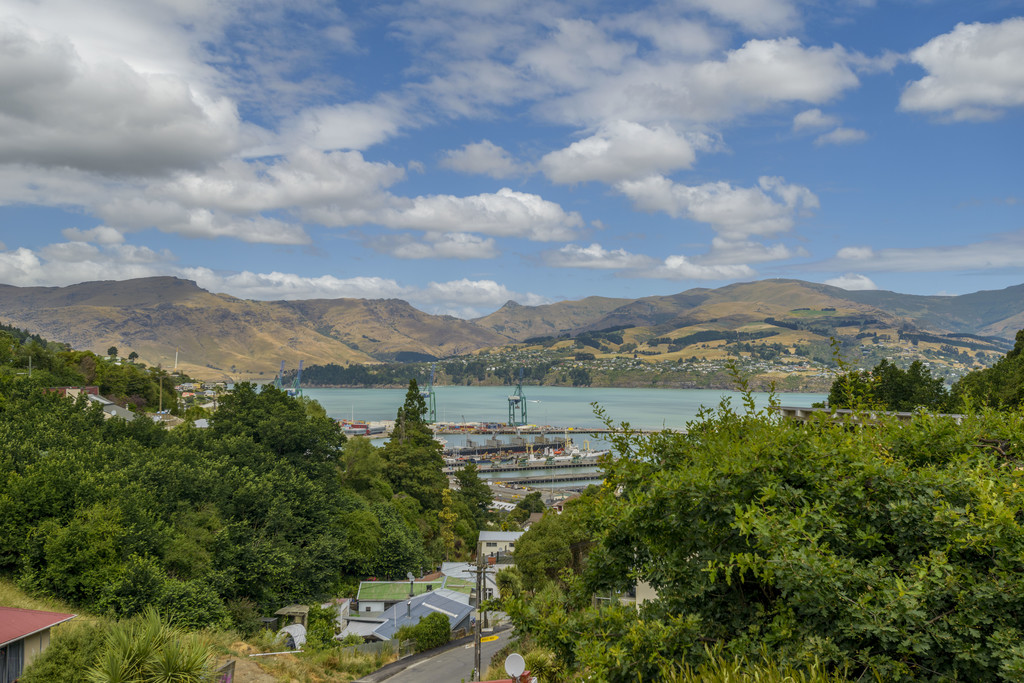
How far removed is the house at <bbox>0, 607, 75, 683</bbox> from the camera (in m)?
6.56

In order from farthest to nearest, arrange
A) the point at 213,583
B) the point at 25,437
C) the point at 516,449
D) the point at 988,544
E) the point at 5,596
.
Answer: the point at 516,449, the point at 25,437, the point at 213,583, the point at 5,596, the point at 988,544

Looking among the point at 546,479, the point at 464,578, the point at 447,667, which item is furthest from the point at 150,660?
the point at 546,479

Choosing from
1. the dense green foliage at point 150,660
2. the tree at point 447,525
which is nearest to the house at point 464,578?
the tree at point 447,525

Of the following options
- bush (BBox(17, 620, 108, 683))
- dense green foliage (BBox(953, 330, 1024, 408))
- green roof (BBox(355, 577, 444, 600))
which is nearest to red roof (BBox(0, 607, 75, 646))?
bush (BBox(17, 620, 108, 683))

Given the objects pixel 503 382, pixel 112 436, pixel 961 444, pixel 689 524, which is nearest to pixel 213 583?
pixel 112 436

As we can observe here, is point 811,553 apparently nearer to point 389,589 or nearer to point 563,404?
point 389,589

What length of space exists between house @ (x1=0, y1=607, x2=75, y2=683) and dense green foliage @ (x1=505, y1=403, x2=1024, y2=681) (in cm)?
572

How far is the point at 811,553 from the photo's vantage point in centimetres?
319

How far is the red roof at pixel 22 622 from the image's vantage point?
6648mm

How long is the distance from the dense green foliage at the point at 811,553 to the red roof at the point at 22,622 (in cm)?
574

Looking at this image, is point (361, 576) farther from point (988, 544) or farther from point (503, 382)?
point (503, 382)

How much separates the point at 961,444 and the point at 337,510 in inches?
738

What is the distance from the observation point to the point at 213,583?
526 inches

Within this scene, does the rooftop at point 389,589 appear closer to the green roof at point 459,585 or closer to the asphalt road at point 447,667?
the green roof at point 459,585
